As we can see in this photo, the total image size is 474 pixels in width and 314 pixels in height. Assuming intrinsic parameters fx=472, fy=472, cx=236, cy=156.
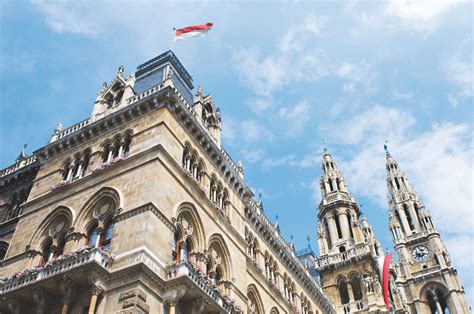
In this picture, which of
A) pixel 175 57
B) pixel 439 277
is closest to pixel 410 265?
pixel 439 277

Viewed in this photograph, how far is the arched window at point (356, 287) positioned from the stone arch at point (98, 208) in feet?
96.2

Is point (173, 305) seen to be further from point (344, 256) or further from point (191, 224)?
point (344, 256)

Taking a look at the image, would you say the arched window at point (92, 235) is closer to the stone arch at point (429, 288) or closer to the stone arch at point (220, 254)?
the stone arch at point (220, 254)

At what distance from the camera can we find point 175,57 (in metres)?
34.5

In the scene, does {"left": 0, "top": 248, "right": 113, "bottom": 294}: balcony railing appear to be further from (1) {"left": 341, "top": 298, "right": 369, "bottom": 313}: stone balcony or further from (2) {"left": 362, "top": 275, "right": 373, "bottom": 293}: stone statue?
(1) {"left": 341, "top": 298, "right": 369, "bottom": 313}: stone balcony

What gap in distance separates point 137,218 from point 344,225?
1366 inches

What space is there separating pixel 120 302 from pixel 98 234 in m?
4.60

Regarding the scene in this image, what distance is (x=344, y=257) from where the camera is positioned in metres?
46.8

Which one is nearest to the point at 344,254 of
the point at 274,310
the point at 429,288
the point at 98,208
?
the point at 274,310

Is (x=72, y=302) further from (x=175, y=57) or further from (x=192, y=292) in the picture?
(x=175, y=57)

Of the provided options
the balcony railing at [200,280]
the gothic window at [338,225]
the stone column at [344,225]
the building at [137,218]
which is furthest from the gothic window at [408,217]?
the balcony railing at [200,280]

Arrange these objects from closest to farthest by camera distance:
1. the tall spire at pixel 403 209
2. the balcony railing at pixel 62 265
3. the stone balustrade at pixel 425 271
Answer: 1. the balcony railing at pixel 62 265
2. the stone balustrade at pixel 425 271
3. the tall spire at pixel 403 209

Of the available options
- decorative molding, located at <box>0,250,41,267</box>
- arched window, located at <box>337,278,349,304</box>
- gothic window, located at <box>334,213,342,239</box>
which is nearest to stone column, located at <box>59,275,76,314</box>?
decorative molding, located at <box>0,250,41,267</box>

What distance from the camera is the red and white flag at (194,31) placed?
3131 cm
